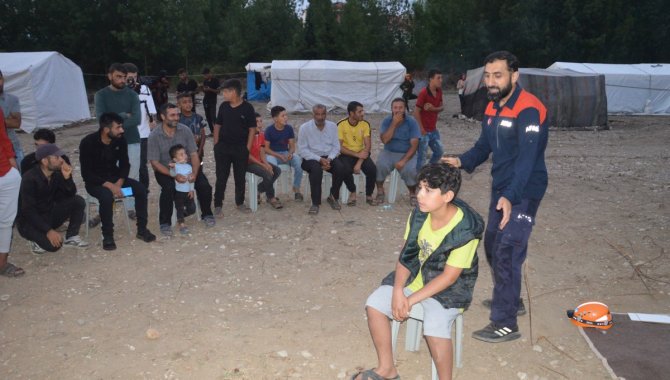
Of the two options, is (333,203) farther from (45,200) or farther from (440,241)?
(440,241)

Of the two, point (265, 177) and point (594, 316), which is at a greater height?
point (265, 177)

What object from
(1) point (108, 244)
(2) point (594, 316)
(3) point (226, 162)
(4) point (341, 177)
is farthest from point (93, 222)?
(2) point (594, 316)

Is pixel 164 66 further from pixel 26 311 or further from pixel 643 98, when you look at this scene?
pixel 26 311

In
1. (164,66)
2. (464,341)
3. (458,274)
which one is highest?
(164,66)

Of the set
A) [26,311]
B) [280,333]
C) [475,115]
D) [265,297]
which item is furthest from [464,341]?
[475,115]

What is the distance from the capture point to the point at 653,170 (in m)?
9.90

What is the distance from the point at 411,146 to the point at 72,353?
4801mm

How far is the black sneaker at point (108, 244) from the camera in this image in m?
5.77

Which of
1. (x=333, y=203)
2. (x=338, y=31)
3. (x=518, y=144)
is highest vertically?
(x=338, y=31)

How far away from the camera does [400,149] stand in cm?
752

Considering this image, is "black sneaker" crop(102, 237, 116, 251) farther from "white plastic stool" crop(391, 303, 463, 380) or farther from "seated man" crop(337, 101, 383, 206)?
"white plastic stool" crop(391, 303, 463, 380)

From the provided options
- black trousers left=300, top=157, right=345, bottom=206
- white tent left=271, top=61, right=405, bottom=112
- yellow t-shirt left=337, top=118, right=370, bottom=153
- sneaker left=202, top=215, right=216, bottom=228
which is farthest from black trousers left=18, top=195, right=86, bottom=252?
white tent left=271, top=61, right=405, bottom=112

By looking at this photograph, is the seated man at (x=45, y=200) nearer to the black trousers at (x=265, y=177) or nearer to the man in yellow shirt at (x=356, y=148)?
the black trousers at (x=265, y=177)

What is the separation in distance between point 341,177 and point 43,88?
11.4 meters
